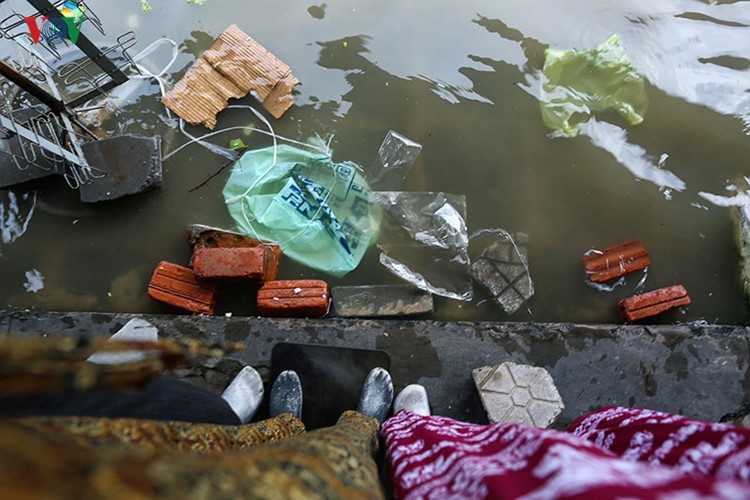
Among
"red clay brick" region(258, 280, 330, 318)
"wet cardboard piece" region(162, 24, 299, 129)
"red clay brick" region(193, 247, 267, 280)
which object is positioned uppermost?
"wet cardboard piece" region(162, 24, 299, 129)

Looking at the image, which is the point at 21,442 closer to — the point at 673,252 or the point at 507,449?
the point at 507,449

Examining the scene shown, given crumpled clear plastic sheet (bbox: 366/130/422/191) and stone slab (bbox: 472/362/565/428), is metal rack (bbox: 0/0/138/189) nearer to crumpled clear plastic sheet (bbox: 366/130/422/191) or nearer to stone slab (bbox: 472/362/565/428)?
crumpled clear plastic sheet (bbox: 366/130/422/191)

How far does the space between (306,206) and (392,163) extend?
23.8 inches

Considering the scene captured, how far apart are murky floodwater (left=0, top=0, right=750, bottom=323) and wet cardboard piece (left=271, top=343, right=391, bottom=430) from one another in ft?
1.70

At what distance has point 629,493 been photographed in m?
0.72

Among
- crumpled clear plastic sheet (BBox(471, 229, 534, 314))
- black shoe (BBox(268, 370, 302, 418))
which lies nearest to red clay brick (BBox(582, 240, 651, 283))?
crumpled clear plastic sheet (BBox(471, 229, 534, 314))

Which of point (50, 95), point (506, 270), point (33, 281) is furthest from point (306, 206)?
point (33, 281)

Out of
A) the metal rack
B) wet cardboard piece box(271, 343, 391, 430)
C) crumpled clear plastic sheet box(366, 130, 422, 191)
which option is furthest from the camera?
crumpled clear plastic sheet box(366, 130, 422, 191)

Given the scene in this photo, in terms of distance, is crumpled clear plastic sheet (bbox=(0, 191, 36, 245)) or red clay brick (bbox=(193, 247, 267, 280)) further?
crumpled clear plastic sheet (bbox=(0, 191, 36, 245))

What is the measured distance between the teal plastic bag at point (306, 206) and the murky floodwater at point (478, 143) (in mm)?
112

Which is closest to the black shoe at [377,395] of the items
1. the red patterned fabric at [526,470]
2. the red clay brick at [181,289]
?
the red patterned fabric at [526,470]

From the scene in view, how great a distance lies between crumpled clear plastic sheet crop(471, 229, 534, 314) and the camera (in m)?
2.83

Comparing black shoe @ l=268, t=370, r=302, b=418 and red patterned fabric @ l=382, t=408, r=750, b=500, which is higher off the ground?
red patterned fabric @ l=382, t=408, r=750, b=500

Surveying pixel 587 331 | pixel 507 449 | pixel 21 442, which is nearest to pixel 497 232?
pixel 587 331
